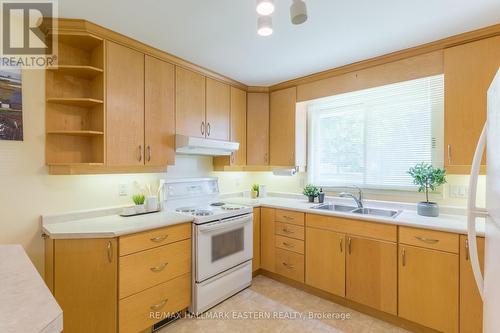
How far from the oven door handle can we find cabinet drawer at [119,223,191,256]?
0.14m

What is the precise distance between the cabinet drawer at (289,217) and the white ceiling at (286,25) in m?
1.59

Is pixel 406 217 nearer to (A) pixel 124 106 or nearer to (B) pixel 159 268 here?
(B) pixel 159 268

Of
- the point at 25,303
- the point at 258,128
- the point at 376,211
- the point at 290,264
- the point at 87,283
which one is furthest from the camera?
the point at 258,128

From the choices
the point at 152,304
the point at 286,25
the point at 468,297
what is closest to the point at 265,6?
the point at 286,25

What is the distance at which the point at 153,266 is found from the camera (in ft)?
6.28

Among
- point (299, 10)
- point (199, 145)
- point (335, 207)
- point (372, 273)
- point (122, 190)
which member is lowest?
point (372, 273)

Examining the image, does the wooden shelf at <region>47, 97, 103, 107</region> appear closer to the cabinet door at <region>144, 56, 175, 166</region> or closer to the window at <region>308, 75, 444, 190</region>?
the cabinet door at <region>144, 56, 175, 166</region>

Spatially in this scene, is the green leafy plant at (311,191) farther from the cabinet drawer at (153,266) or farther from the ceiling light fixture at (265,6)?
the ceiling light fixture at (265,6)

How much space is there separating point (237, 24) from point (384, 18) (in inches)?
41.4

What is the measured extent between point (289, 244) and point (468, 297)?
1.47m

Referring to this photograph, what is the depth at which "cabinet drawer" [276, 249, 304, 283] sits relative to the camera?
8.55 ft

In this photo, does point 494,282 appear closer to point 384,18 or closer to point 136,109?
point 384,18

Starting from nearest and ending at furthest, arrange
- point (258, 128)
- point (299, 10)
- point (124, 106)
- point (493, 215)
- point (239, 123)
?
point (493, 215) < point (299, 10) < point (124, 106) < point (239, 123) < point (258, 128)

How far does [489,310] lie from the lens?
107 centimetres
